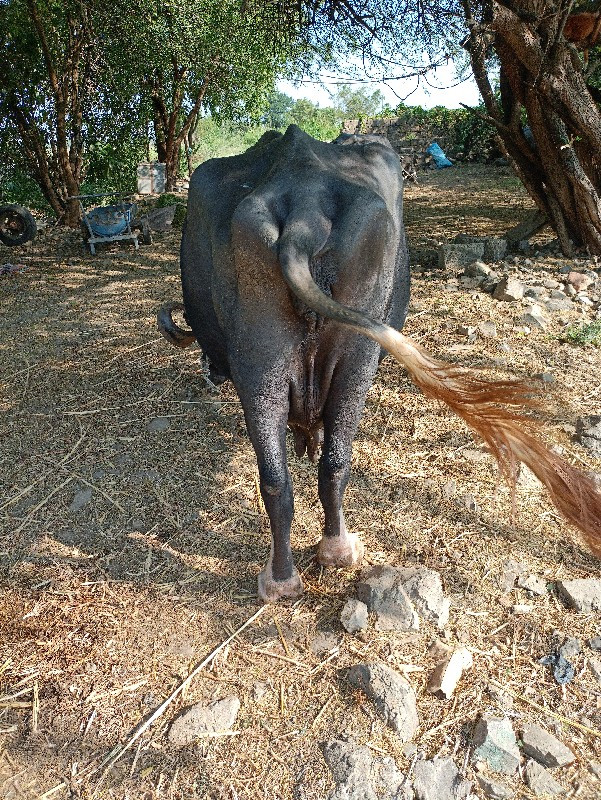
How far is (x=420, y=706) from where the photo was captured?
222cm

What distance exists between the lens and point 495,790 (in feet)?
6.35

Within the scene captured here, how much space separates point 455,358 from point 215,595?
272 centimetres

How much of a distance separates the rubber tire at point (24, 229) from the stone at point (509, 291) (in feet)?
22.3

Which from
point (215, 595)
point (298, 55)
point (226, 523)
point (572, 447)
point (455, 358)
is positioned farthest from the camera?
point (298, 55)

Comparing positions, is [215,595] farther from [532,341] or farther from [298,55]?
[298,55]

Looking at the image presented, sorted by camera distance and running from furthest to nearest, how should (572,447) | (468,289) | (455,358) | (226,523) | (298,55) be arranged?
(298,55)
(468,289)
(455,358)
(572,447)
(226,523)

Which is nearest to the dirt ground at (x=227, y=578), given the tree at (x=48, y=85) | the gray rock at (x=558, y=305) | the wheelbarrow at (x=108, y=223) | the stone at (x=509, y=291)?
the gray rock at (x=558, y=305)

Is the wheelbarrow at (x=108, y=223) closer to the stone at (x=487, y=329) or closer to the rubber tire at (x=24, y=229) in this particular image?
the rubber tire at (x=24, y=229)

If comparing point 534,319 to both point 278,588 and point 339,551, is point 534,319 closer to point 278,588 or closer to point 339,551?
point 339,551

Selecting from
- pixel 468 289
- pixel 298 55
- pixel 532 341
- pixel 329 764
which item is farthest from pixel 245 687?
pixel 298 55

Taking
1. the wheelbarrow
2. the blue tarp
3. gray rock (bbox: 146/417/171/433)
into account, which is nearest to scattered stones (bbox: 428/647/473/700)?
gray rock (bbox: 146/417/171/433)

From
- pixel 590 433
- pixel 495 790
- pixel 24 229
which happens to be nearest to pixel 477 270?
pixel 590 433

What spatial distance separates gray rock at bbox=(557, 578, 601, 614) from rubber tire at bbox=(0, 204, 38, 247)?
885 cm

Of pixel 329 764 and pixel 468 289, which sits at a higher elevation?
pixel 468 289
